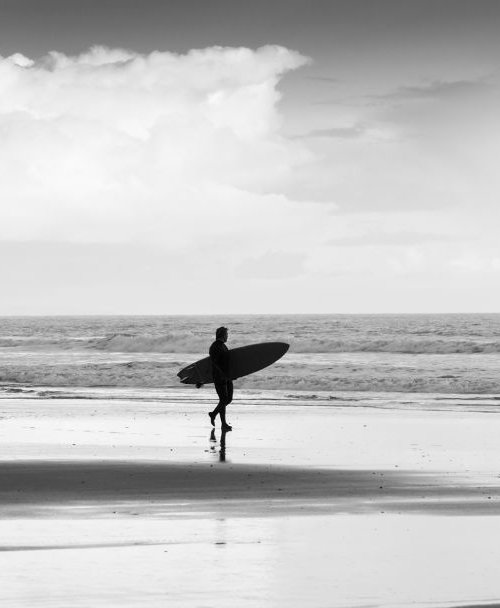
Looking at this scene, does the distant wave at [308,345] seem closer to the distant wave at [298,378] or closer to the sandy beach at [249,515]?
the distant wave at [298,378]

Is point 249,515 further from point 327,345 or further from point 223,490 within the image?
point 327,345

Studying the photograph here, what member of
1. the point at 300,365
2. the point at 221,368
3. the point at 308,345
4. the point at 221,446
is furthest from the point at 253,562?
the point at 308,345

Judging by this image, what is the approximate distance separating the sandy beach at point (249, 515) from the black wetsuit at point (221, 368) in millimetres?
873

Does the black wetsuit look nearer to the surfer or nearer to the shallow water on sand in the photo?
the surfer

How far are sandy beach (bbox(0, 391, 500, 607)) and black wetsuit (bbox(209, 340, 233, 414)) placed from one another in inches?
34.4

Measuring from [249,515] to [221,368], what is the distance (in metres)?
6.80

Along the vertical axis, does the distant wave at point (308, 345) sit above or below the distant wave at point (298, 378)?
above

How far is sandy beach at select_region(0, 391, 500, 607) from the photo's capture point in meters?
7.56

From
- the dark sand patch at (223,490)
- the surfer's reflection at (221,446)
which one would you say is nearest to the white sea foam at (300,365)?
the surfer's reflection at (221,446)

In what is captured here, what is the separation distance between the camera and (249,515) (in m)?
10.8

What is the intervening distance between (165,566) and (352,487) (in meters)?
4.92

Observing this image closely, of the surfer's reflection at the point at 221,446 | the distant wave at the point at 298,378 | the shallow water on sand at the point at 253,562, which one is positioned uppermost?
the shallow water on sand at the point at 253,562

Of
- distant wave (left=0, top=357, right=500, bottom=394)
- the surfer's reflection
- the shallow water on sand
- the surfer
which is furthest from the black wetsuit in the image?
distant wave (left=0, top=357, right=500, bottom=394)

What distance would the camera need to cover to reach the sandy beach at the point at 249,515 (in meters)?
7.56
